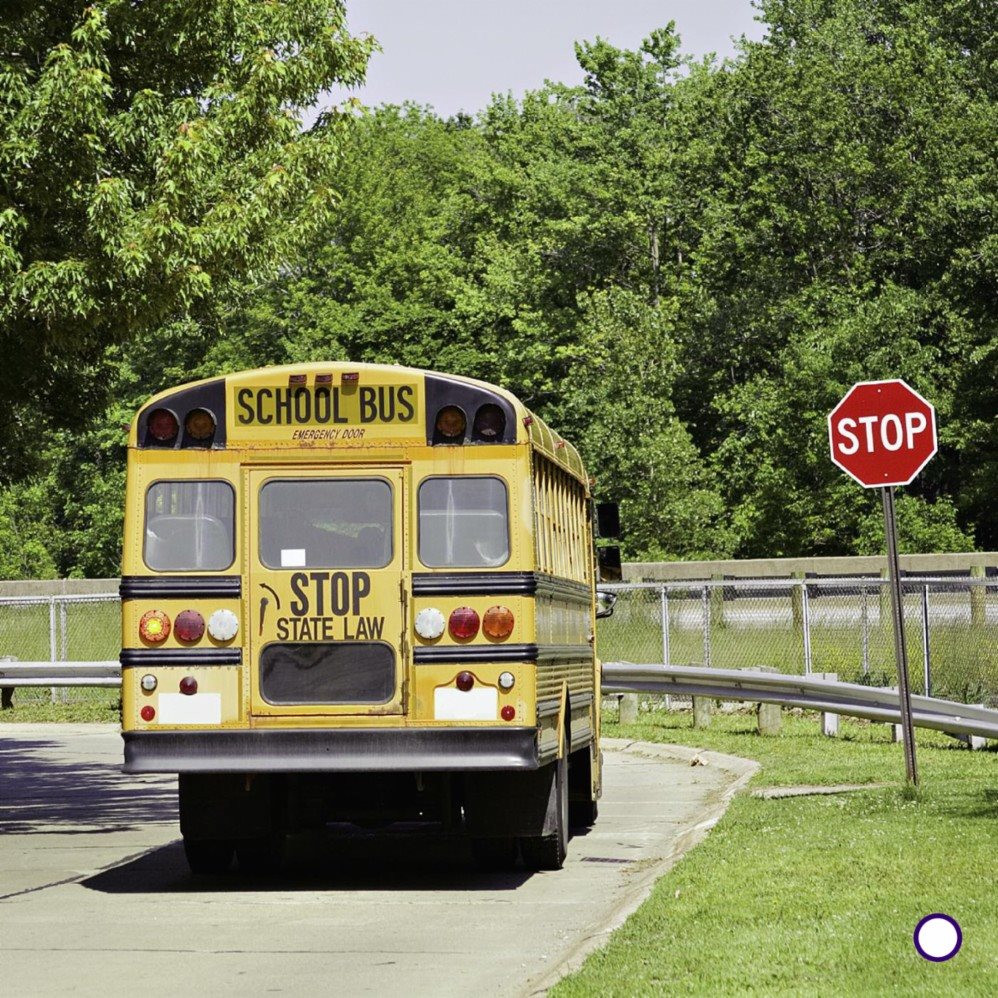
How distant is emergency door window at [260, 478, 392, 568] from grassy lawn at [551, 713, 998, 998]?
2.69 m

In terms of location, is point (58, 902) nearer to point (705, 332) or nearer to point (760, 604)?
point (760, 604)

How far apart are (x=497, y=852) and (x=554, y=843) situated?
2.21 feet

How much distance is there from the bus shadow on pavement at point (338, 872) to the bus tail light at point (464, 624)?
1684mm

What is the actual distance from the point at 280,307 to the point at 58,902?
161 feet

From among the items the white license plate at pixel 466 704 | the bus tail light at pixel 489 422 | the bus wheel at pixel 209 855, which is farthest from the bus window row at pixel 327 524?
the bus wheel at pixel 209 855

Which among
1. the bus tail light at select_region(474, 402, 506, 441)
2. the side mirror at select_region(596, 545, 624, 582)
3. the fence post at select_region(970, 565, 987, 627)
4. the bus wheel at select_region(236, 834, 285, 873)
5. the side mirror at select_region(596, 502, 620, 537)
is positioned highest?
the bus tail light at select_region(474, 402, 506, 441)

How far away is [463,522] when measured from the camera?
1197 centimetres

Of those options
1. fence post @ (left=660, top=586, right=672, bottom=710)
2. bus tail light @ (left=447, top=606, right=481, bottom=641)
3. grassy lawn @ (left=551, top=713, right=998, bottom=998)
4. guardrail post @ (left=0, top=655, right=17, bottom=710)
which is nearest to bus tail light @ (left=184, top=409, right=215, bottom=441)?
bus tail light @ (left=447, top=606, right=481, bottom=641)

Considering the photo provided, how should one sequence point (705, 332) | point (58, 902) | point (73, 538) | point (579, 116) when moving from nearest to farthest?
point (58, 902), point (705, 332), point (73, 538), point (579, 116)

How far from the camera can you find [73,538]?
2352 inches

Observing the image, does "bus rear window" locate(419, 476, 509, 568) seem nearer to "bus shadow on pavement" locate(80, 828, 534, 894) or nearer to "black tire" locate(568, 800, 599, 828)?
"bus shadow on pavement" locate(80, 828, 534, 894)

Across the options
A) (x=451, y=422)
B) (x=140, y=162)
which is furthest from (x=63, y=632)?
(x=451, y=422)

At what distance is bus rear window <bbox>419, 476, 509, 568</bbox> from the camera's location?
11906mm

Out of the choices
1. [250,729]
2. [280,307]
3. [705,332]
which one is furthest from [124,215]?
[280,307]
